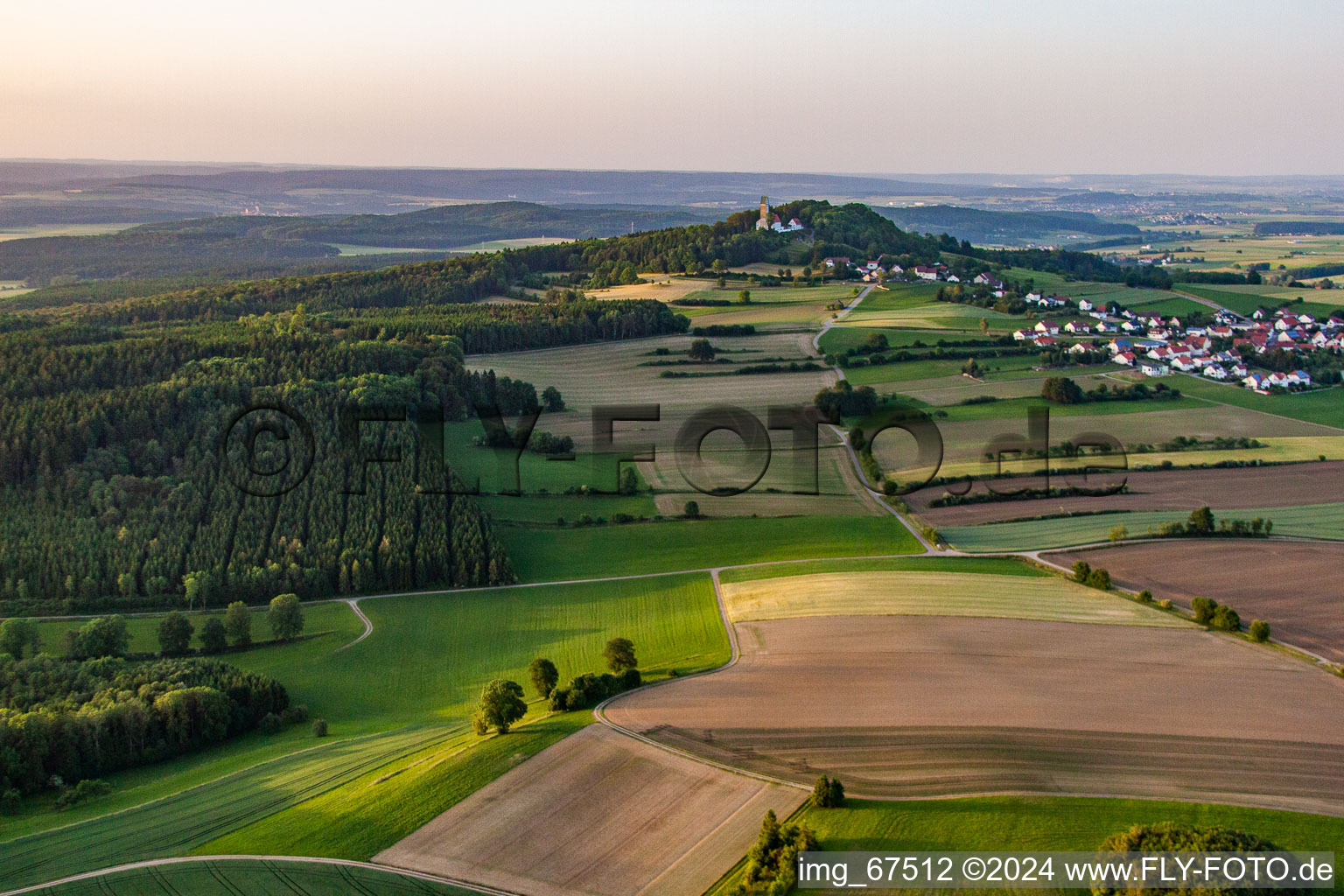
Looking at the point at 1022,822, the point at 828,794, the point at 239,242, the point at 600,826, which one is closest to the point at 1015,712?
the point at 1022,822

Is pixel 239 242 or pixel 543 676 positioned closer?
pixel 543 676

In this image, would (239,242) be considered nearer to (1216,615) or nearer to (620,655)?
(620,655)

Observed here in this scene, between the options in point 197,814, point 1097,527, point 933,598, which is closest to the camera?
point 197,814

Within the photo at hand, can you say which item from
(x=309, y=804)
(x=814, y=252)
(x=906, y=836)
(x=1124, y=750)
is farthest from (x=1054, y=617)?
(x=814, y=252)

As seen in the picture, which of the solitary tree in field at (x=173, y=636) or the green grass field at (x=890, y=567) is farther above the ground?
the green grass field at (x=890, y=567)

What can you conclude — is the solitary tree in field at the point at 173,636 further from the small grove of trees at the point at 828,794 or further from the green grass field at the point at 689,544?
the small grove of trees at the point at 828,794

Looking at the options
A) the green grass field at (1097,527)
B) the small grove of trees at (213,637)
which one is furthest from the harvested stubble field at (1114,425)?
the small grove of trees at (213,637)
